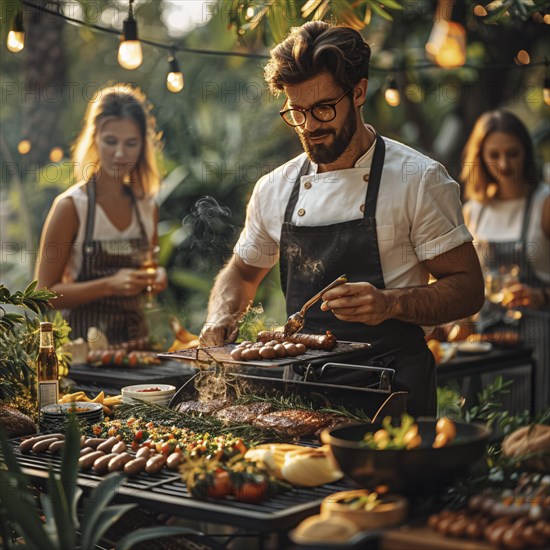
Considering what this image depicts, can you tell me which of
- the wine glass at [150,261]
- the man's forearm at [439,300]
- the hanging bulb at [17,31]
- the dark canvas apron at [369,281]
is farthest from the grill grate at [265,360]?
the hanging bulb at [17,31]

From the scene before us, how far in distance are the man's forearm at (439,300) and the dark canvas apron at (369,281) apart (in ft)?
0.58

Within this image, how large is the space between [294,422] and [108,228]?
3082 mm

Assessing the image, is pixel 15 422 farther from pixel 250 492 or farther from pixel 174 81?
pixel 174 81

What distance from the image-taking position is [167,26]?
49.4ft

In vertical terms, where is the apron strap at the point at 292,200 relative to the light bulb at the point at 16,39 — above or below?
below

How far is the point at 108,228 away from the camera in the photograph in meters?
6.22

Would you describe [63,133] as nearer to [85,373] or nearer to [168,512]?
[85,373]

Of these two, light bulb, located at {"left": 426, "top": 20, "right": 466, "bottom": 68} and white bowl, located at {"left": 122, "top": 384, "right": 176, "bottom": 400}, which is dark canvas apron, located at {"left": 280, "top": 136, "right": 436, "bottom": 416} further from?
light bulb, located at {"left": 426, "top": 20, "right": 466, "bottom": 68}

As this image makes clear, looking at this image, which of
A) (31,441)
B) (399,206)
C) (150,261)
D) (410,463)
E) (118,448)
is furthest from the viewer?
(150,261)

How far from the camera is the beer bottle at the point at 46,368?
386cm

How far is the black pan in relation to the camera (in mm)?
2500

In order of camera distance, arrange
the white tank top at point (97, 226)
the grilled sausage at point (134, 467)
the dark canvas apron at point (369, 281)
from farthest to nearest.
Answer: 1. the white tank top at point (97, 226)
2. the dark canvas apron at point (369, 281)
3. the grilled sausage at point (134, 467)

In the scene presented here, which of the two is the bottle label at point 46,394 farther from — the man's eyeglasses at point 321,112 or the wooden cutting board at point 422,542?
the wooden cutting board at point 422,542

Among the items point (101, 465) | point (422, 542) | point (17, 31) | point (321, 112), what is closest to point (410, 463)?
point (422, 542)
